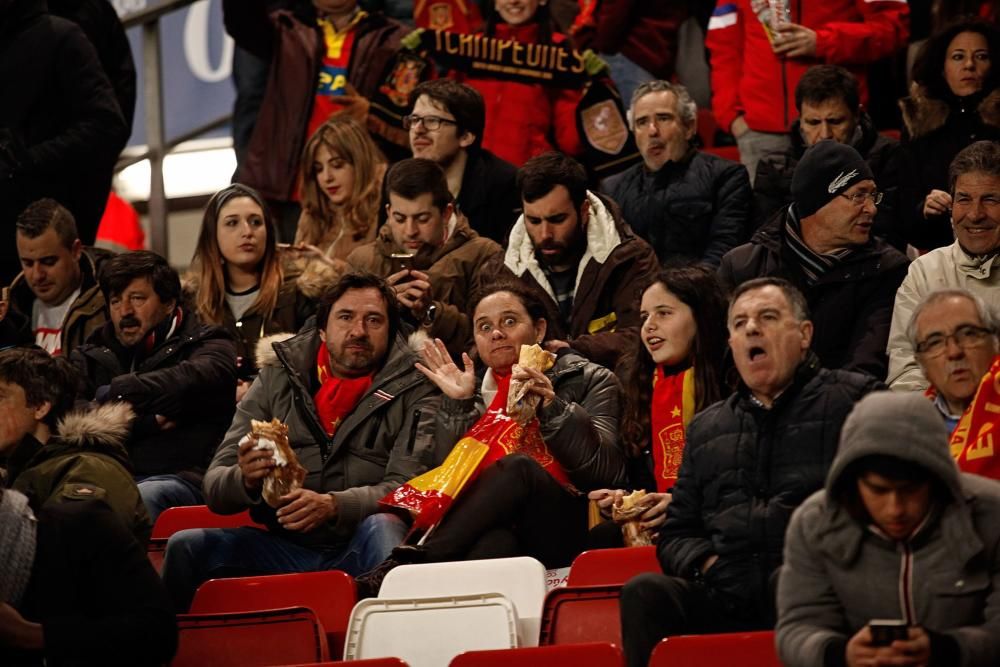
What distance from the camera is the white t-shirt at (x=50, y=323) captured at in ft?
23.5

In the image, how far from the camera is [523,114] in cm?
802

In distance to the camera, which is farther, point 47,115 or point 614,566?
point 47,115

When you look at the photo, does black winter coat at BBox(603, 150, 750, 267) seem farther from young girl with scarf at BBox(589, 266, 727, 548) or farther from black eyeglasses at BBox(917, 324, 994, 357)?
black eyeglasses at BBox(917, 324, 994, 357)

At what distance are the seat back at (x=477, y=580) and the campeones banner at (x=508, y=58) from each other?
3.36 m

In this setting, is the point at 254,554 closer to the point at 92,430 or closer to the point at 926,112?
the point at 92,430

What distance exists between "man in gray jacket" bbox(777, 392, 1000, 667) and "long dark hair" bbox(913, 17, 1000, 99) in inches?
136

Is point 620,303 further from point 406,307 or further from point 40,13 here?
point 40,13

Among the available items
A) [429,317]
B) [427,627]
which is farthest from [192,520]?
[427,627]

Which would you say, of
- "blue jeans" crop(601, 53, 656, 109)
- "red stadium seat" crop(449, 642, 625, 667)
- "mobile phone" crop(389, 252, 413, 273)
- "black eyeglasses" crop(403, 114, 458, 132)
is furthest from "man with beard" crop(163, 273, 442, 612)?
"blue jeans" crop(601, 53, 656, 109)

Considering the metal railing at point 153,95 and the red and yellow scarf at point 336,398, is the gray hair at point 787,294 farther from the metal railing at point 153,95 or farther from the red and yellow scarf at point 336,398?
the metal railing at point 153,95

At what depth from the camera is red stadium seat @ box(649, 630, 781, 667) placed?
404 cm

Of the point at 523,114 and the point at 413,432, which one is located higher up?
the point at 523,114

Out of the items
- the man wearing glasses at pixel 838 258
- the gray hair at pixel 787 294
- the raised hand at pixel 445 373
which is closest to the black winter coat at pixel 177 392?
the raised hand at pixel 445 373

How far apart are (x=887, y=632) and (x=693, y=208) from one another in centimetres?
379
